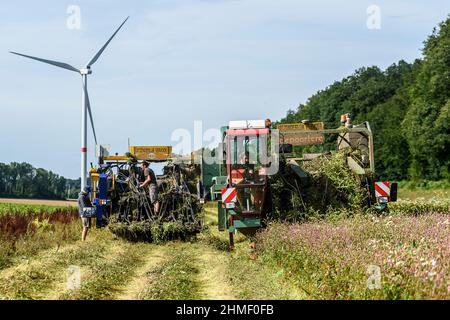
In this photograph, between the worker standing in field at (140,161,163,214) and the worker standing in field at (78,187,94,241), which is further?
the worker standing in field at (140,161,163,214)

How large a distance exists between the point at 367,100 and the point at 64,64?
246 ft

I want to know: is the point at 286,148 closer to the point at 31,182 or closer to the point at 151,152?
the point at 151,152

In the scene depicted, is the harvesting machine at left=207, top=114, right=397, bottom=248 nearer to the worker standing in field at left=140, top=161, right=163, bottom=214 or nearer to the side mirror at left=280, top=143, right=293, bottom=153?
the side mirror at left=280, top=143, right=293, bottom=153

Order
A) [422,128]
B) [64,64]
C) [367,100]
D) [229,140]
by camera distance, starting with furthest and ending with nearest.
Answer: [367,100] → [422,128] → [64,64] → [229,140]

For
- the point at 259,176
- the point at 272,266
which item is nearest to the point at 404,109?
the point at 259,176

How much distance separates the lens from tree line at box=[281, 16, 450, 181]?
5516cm

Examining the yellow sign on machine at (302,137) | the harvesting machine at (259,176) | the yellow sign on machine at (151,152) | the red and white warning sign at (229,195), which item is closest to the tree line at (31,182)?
the yellow sign on machine at (151,152)

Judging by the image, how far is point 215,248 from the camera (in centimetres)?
1723

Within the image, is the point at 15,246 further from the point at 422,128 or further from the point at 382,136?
the point at 382,136

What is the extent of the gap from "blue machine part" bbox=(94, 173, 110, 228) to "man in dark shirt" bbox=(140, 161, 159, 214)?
1.06 metres

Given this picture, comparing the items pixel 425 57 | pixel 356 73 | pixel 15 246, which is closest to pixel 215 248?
pixel 15 246

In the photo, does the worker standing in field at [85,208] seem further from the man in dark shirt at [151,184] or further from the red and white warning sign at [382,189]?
the red and white warning sign at [382,189]

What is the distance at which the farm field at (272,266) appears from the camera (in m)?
7.87

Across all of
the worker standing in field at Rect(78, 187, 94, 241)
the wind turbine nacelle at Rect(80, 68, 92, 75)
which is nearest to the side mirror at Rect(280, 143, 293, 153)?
the worker standing in field at Rect(78, 187, 94, 241)
